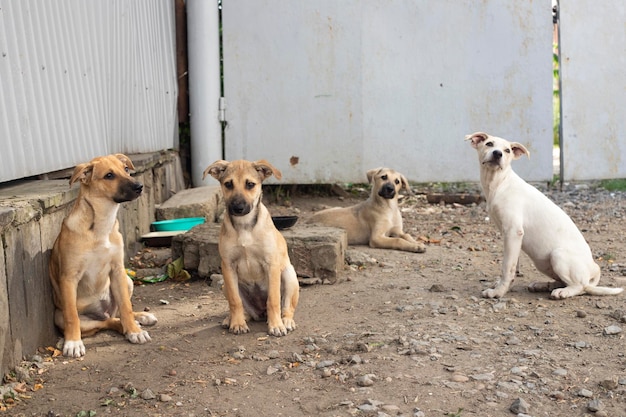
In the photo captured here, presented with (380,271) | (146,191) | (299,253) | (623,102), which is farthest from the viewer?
(623,102)

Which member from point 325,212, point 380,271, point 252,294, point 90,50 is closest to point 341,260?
point 380,271

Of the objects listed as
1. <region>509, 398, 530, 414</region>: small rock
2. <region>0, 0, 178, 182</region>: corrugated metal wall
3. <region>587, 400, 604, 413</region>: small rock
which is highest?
<region>0, 0, 178, 182</region>: corrugated metal wall

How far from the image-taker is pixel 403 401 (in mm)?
3922

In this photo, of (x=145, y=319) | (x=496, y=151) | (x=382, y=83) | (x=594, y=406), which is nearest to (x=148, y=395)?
(x=145, y=319)

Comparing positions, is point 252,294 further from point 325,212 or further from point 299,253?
point 325,212

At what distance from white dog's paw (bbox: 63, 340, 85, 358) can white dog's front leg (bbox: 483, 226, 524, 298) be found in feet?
10.1

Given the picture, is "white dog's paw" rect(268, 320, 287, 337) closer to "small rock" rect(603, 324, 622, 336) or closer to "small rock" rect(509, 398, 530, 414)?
"small rock" rect(509, 398, 530, 414)

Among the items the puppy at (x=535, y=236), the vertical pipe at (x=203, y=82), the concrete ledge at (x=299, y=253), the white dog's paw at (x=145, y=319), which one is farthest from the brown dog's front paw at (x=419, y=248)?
the vertical pipe at (x=203, y=82)

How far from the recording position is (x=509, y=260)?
603cm

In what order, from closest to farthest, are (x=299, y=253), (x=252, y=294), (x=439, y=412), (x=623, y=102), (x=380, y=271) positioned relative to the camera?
(x=439, y=412)
(x=252, y=294)
(x=299, y=253)
(x=380, y=271)
(x=623, y=102)

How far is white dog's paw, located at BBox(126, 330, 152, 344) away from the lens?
5066 mm

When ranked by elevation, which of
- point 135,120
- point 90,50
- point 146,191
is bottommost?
point 146,191

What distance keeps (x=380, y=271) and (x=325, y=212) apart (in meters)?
2.18

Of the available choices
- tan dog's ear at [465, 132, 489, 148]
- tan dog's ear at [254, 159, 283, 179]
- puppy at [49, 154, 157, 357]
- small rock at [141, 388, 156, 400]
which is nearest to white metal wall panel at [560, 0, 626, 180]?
tan dog's ear at [465, 132, 489, 148]
